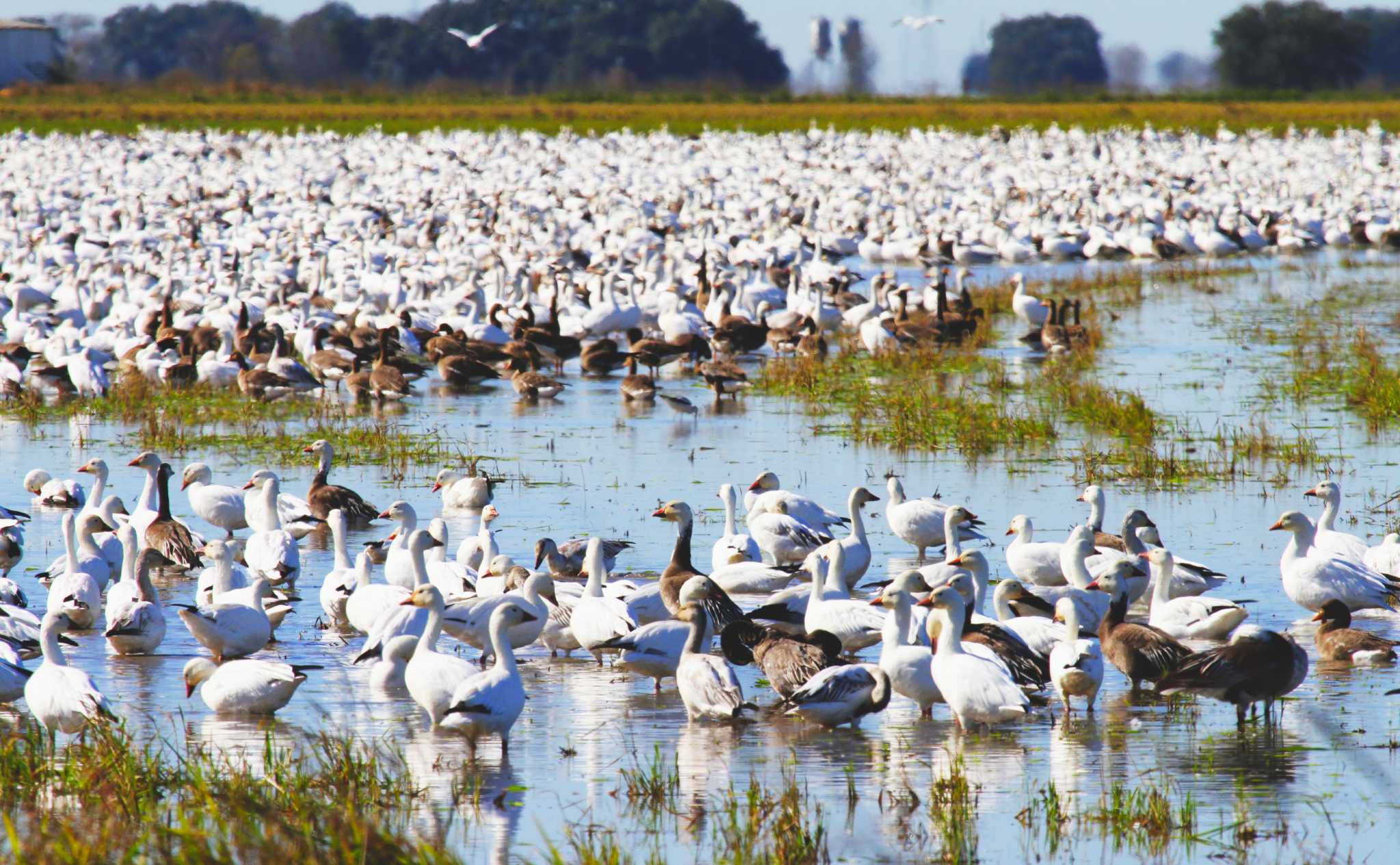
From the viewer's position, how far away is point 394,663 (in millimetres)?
8664

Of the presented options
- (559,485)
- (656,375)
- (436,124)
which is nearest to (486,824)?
(559,485)

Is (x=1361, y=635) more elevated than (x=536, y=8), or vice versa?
(x=536, y=8)

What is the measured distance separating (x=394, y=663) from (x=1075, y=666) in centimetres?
309

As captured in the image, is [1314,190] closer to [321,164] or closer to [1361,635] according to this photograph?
[321,164]

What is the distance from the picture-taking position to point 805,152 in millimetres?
53812

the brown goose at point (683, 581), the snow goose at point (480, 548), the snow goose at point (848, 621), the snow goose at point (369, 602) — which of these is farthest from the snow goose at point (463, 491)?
the snow goose at point (848, 621)

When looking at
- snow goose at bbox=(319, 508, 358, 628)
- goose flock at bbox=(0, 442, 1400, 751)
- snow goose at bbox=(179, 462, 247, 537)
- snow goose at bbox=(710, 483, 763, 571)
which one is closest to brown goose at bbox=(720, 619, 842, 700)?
goose flock at bbox=(0, 442, 1400, 751)

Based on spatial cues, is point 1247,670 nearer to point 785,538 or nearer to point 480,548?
point 785,538

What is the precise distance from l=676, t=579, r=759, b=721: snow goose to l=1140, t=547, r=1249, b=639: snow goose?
2381 millimetres

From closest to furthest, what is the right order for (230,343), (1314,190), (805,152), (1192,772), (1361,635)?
1. (1192,772)
2. (1361,635)
3. (230,343)
4. (1314,190)
5. (805,152)

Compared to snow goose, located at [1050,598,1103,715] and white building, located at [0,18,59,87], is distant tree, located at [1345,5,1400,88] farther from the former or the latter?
snow goose, located at [1050,598,1103,715]

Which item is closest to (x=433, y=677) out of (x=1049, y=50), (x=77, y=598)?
(x=77, y=598)

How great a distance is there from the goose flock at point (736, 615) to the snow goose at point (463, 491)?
147cm

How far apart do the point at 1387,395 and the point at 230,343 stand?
11996 millimetres
